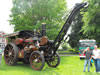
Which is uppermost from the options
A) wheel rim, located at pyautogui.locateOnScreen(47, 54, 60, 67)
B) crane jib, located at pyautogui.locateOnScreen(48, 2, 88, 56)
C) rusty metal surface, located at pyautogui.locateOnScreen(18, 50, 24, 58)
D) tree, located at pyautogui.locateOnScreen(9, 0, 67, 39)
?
tree, located at pyautogui.locateOnScreen(9, 0, 67, 39)

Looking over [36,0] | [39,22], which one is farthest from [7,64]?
[36,0]

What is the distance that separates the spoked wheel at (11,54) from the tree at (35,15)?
20.2 feet

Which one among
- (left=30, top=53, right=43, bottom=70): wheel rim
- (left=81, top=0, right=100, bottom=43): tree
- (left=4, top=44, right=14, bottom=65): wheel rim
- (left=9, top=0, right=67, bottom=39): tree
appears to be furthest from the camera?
(left=81, top=0, right=100, bottom=43): tree

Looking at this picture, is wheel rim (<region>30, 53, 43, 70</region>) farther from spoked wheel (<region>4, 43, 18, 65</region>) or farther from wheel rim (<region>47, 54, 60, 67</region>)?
spoked wheel (<region>4, 43, 18, 65</region>)

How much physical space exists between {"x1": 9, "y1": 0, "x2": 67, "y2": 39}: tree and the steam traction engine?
6316mm

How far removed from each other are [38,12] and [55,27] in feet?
9.89

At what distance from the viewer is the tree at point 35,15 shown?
1889 centimetres

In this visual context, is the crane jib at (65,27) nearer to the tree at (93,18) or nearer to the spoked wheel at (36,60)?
the spoked wheel at (36,60)

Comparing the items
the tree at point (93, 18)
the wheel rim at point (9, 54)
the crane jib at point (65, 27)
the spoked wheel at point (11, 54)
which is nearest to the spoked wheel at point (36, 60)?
the crane jib at point (65, 27)

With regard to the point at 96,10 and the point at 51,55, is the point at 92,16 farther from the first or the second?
the point at 51,55

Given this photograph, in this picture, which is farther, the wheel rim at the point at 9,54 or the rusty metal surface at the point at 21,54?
the wheel rim at the point at 9,54

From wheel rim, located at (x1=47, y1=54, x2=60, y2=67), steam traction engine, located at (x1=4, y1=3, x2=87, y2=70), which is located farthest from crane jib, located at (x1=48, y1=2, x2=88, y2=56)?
wheel rim, located at (x1=47, y1=54, x2=60, y2=67)

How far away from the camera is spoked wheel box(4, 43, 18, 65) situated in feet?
38.0

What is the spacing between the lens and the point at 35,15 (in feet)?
64.4
